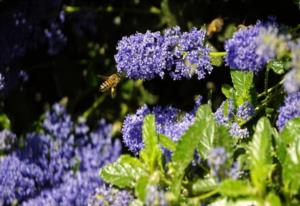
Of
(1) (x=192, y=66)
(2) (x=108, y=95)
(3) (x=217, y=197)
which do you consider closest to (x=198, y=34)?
(1) (x=192, y=66)

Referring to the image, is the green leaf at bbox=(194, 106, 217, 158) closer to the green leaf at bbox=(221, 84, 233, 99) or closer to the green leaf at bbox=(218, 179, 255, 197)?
the green leaf at bbox=(218, 179, 255, 197)

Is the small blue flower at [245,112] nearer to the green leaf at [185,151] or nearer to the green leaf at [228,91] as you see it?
the green leaf at [228,91]

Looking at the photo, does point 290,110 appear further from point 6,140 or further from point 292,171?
point 6,140

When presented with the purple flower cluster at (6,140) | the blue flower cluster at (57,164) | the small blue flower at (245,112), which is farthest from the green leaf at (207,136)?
the purple flower cluster at (6,140)

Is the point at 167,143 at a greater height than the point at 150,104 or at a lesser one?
lesser

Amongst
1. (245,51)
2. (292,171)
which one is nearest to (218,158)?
(292,171)
